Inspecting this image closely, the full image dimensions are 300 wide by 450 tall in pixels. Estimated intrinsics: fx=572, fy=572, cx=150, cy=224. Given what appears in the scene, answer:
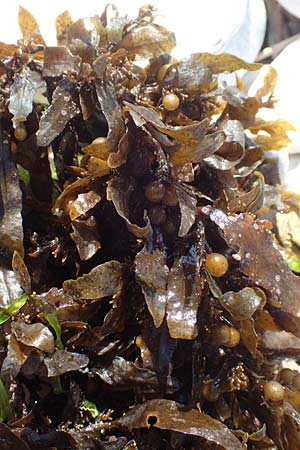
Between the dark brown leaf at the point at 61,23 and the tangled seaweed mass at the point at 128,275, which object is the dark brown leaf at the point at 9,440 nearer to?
the tangled seaweed mass at the point at 128,275

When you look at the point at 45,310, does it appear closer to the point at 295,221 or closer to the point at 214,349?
the point at 214,349

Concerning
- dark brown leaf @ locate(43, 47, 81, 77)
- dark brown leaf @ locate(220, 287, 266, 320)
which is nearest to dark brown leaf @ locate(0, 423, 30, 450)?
dark brown leaf @ locate(220, 287, 266, 320)

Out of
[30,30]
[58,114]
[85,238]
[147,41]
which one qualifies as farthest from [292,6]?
[85,238]

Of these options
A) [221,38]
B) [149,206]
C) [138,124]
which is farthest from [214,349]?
[221,38]

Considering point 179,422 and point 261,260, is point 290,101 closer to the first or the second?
point 261,260

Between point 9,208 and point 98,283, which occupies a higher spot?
point 9,208

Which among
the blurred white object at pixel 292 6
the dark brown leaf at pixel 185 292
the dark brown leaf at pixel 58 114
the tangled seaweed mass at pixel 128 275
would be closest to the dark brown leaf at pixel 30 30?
the tangled seaweed mass at pixel 128 275
